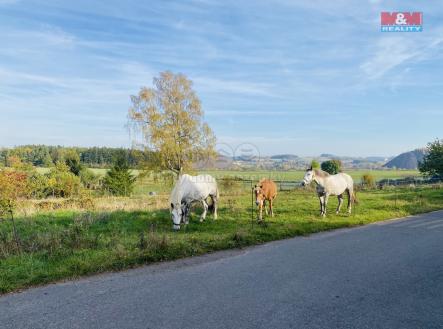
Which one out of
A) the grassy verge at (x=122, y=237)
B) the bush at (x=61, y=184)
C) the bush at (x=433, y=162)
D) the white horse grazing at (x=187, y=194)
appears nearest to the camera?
the grassy verge at (x=122, y=237)

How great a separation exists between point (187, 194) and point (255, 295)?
6338mm

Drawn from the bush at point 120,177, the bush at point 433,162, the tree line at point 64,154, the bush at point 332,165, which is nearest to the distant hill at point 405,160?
the bush at point 332,165

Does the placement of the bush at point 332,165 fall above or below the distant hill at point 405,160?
below

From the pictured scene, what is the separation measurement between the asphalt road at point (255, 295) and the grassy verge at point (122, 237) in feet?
1.49

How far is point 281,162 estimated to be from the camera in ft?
87.1

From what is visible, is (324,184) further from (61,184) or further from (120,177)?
(120,177)

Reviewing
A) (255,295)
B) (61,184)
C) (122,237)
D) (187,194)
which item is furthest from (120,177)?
(255,295)

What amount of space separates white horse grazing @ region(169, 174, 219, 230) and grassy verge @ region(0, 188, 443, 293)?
0.43 metres

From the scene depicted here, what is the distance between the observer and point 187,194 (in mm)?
11000

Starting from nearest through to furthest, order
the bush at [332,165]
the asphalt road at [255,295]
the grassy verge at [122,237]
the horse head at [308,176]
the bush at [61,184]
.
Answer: the asphalt road at [255,295] → the grassy verge at [122,237] → the horse head at [308,176] → the bush at [61,184] → the bush at [332,165]

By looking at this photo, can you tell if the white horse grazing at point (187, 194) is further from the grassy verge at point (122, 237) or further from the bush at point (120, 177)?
the bush at point (120, 177)

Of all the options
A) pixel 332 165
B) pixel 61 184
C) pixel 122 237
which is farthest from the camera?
pixel 332 165

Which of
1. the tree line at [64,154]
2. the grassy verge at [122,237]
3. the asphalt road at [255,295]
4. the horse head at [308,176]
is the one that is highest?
the tree line at [64,154]

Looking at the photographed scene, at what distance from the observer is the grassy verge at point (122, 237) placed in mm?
6145
